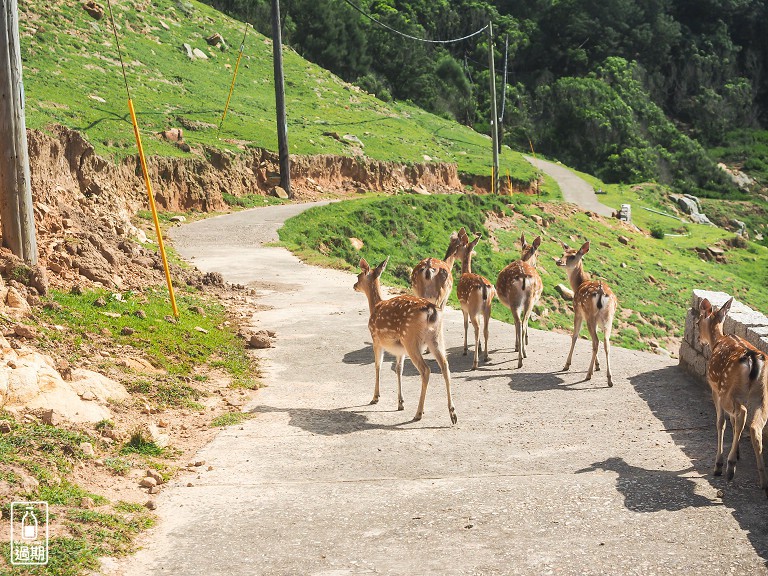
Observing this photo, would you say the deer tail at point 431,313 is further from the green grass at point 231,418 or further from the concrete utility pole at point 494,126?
the concrete utility pole at point 494,126

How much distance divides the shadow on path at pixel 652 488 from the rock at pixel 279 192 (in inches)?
1163

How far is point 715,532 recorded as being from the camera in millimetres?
8719

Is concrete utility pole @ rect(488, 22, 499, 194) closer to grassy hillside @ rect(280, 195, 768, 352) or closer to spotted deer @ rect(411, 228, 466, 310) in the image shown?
grassy hillside @ rect(280, 195, 768, 352)

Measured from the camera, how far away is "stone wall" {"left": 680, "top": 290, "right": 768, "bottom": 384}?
12.6m

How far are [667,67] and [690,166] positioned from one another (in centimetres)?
2729

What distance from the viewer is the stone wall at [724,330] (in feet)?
41.2

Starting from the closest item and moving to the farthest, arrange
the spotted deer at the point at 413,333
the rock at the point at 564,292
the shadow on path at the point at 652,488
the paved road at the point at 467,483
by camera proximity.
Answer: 1. the paved road at the point at 467,483
2. the shadow on path at the point at 652,488
3. the spotted deer at the point at 413,333
4. the rock at the point at 564,292

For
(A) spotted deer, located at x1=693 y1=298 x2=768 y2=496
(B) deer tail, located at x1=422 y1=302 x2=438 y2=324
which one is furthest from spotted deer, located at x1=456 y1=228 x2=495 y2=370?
(A) spotted deer, located at x1=693 y1=298 x2=768 y2=496

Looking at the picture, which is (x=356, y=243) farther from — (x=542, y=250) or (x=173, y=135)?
(x=173, y=135)

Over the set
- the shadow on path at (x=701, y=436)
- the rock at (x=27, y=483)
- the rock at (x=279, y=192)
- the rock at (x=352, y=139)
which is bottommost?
the shadow on path at (x=701, y=436)

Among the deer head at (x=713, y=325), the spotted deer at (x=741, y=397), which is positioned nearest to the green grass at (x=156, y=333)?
the deer head at (x=713, y=325)

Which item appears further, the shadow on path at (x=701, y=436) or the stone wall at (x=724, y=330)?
the stone wall at (x=724, y=330)

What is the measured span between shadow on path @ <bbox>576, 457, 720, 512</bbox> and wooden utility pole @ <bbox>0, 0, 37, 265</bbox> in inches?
386

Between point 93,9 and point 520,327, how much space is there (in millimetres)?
41097
